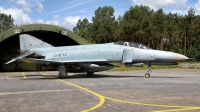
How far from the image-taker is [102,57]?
16.5 m

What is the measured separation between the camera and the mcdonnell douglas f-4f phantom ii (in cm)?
1538

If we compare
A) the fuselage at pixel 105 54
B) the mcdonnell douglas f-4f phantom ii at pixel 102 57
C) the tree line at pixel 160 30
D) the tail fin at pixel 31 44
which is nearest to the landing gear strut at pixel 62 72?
the mcdonnell douglas f-4f phantom ii at pixel 102 57

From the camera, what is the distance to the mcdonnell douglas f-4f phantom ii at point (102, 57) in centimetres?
1538

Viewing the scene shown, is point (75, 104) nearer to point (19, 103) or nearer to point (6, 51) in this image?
point (19, 103)

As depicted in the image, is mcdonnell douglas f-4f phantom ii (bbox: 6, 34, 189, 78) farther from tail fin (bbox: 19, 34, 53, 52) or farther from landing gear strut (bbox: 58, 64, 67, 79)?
tail fin (bbox: 19, 34, 53, 52)

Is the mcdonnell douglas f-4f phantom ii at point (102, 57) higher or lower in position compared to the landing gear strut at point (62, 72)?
higher

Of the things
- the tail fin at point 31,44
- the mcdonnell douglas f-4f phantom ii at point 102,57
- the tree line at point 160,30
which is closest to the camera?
the mcdonnell douglas f-4f phantom ii at point 102,57

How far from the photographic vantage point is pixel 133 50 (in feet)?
52.3

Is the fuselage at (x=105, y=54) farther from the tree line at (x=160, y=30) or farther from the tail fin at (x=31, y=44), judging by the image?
the tree line at (x=160, y=30)

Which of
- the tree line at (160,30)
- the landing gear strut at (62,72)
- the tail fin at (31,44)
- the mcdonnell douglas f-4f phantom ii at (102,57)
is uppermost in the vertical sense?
the tree line at (160,30)

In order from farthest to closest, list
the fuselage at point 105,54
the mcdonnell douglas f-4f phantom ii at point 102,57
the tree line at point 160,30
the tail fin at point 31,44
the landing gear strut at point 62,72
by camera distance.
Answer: the tree line at point 160,30 → the tail fin at point 31,44 → the landing gear strut at point 62,72 → the mcdonnell douglas f-4f phantom ii at point 102,57 → the fuselage at point 105,54

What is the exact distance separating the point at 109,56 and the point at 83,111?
11.0 m

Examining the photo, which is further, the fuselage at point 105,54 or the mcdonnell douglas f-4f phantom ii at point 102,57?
the mcdonnell douglas f-4f phantom ii at point 102,57

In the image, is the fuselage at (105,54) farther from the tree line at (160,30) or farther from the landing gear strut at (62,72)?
the tree line at (160,30)
